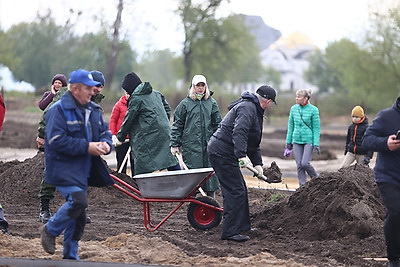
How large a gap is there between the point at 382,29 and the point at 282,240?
131 ft

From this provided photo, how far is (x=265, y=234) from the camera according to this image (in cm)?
911

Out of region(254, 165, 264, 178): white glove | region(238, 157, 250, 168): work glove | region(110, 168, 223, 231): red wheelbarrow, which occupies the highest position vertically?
region(238, 157, 250, 168): work glove

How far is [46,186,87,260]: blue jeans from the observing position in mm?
6898

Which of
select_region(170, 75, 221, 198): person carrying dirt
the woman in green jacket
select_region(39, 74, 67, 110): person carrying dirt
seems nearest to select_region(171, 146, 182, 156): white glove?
select_region(170, 75, 221, 198): person carrying dirt

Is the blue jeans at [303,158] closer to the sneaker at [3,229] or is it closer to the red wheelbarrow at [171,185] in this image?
the red wheelbarrow at [171,185]

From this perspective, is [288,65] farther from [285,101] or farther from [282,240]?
[282,240]

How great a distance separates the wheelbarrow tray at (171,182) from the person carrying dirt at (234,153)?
198 millimetres

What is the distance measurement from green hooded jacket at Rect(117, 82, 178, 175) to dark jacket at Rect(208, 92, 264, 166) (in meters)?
1.60

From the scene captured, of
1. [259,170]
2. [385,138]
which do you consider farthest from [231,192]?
[385,138]

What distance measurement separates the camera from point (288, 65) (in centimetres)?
15412

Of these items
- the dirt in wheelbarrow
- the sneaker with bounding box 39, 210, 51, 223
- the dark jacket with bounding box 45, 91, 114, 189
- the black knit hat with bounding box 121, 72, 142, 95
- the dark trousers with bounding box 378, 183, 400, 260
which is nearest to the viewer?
the dark jacket with bounding box 45, 91, 114, 189

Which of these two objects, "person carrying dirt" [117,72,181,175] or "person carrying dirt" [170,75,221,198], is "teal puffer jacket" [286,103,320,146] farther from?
"person carrying dirt" [117,72,181,175]

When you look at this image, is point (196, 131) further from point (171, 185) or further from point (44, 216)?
point (44, 216)

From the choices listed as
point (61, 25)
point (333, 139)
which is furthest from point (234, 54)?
point (333, 139)
